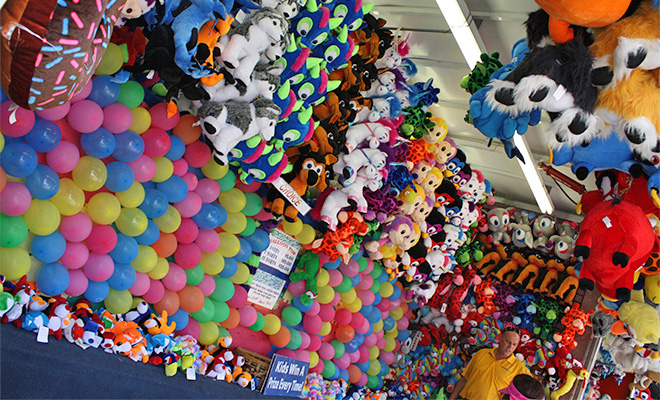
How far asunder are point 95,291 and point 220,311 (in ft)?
2.63

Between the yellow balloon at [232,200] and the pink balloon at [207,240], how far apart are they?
0.62 ft

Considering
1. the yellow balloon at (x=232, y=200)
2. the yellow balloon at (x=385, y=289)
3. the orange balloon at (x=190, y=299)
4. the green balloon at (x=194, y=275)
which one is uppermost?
the yellow balloon at (x=232, y=200)

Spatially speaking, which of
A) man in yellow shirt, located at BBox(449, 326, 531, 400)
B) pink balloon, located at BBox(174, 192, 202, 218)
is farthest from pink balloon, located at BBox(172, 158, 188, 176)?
man in yellow shirt, located at BBox(449, 326, 531, 400)

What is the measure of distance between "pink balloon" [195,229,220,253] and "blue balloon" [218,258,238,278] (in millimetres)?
197

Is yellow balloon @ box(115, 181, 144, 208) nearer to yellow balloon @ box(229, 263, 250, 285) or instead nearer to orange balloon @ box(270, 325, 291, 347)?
yellow balloon @ box(229, 263, 250, 285)

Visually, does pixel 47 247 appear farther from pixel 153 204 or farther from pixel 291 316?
pixel 291 316

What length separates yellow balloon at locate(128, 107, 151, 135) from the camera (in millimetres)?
2498

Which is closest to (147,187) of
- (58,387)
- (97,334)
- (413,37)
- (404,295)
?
(97,334)

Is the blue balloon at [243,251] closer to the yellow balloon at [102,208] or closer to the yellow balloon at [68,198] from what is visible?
the yellow balloon at [102,208]

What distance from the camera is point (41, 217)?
7.02 ft

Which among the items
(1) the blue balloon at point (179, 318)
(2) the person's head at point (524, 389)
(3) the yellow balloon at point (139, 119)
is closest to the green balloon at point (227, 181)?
(3) the yellow balloon at point (139, 119)

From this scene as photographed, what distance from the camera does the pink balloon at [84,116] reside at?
2.24 meters

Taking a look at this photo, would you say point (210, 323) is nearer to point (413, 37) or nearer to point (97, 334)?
point (97, 334)

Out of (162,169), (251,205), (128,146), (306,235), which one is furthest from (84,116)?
(306,235)
